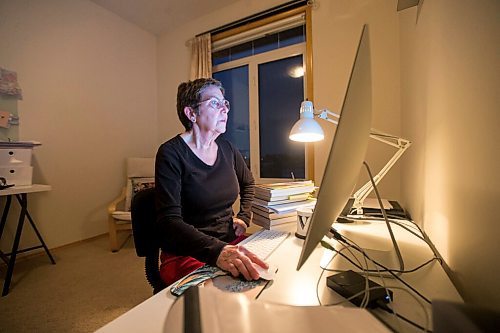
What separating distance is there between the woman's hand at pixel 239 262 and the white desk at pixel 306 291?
5 centimetres

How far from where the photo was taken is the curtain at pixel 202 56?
9.78 ft

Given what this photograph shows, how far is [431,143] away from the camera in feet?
2.83

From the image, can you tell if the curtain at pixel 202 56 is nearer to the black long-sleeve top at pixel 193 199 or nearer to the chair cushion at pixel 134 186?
the chair cushion at pixel 134 186

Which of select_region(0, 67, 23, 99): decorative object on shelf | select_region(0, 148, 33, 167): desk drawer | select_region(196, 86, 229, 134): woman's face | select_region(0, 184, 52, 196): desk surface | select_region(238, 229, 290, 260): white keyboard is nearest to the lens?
select_region(238, 229, 290, 260): white keyboard

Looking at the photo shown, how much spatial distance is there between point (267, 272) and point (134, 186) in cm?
277

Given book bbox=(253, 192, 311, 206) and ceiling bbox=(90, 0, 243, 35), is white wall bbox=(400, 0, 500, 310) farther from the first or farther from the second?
ceiling bbox=(90, 0, 243, 35)

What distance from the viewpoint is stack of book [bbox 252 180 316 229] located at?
0.99 m

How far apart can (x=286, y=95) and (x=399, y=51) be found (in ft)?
3.79

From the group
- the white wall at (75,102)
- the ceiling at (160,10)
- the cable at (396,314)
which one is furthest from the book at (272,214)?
the ceiling at (160,10)

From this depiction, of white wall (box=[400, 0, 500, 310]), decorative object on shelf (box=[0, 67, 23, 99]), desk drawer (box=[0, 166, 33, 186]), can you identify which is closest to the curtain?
decorative object on shelf (box=[0, 67, 23, 99])

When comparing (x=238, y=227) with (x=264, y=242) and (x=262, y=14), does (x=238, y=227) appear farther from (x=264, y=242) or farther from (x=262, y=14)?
(x=262, y=14)

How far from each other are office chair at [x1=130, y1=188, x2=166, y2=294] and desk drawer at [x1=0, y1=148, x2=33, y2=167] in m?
1.86

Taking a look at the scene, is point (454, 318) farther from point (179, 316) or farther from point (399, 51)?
A: point (399, 51)

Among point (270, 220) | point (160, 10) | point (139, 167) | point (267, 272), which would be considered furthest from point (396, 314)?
point (160, 10)
